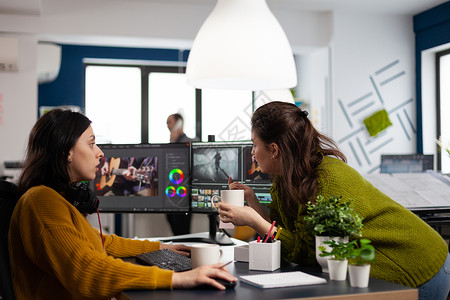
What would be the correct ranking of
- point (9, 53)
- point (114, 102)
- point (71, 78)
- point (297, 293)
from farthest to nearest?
1. point (114, 102)
2. point (71, 78)
3. point (9, 53)
4. point (297, 293)

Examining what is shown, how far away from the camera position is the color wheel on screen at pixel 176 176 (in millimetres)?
2496

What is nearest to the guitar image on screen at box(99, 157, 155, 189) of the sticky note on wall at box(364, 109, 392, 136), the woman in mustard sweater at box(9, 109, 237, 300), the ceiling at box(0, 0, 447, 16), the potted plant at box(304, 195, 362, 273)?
the woman in mustard sweater at box(9, 109, 237, 300)

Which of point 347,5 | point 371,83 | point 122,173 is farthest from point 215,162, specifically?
point 371,83

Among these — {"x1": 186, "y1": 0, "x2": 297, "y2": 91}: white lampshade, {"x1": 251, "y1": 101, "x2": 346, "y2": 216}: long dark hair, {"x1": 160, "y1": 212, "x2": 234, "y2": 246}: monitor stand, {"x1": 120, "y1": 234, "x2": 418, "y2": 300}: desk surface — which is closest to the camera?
{"x1": 120, "y1": 234, "x2": 418, "y2": 300}: desk surface

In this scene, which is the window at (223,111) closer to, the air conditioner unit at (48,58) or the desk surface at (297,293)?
the air conditioner unit at (48,58)

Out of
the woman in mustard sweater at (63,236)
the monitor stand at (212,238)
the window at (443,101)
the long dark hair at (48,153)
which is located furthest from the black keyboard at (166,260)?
the window at (443,101)

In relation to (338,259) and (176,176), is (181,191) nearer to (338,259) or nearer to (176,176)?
(176,176)

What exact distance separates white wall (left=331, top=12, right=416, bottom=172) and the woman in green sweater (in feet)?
13.9

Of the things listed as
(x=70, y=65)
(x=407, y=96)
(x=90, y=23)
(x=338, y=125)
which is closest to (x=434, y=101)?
(x=407, y=96)

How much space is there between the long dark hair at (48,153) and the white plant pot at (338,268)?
82cm

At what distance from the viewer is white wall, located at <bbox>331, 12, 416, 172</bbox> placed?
5832 millimetres

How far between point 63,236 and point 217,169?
119 cm

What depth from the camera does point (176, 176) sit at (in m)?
2.50

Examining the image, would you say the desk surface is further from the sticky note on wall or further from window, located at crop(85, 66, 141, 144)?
window, located at crop(85, 66, 141, 144)
